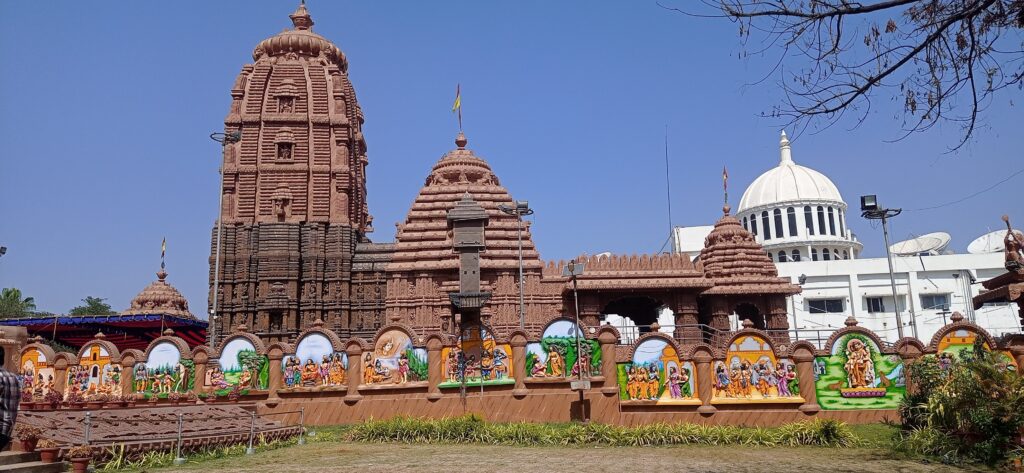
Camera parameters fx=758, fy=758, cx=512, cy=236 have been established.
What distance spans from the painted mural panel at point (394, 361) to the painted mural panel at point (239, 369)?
345cm

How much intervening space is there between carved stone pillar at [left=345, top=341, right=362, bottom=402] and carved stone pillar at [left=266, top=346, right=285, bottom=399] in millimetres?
2227

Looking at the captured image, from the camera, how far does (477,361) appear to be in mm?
22828

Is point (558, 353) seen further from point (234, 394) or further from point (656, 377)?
point (234, 394)

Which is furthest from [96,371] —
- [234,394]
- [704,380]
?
[704,380]

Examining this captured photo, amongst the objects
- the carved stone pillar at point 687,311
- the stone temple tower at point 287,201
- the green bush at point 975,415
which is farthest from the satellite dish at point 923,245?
the green bush at point 975,415

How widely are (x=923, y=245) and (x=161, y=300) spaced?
2541 inches

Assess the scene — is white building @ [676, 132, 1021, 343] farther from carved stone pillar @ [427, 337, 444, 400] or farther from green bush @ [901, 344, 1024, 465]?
green bush @ [901, 344, 1024, 465]

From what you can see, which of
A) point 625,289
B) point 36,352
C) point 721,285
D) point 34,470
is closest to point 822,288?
point 721,285

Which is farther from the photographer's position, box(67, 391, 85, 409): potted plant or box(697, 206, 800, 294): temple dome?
box(697, 206, 800, 294): temple dome

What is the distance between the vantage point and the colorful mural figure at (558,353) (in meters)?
22.3

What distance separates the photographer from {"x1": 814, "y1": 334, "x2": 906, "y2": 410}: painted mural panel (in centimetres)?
2073

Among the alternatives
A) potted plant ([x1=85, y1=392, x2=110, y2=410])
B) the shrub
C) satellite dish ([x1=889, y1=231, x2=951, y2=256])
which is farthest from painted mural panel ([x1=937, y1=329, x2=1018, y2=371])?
satellite dish ([x1=889, y1=231, x2=951, y2=256])

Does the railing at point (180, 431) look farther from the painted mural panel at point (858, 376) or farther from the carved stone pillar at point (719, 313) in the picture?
the carved stone pillar at point (719, 313)

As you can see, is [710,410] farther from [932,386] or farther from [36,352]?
[36,352]
